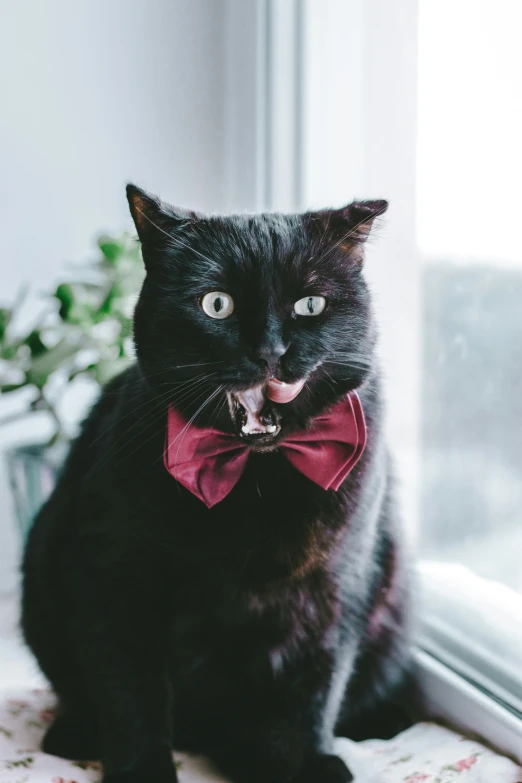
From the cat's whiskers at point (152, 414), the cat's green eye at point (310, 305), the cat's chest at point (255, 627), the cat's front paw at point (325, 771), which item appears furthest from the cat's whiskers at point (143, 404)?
the cat's front paw at point (325, 771)

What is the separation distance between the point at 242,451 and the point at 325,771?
39cm

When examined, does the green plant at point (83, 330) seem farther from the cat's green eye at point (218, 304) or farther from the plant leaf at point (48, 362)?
the cat's green eye at point (218, 304)

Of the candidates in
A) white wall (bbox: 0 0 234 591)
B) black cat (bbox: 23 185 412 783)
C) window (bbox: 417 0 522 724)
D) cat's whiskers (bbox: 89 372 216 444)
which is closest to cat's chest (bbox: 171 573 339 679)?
black cat (bbox: 23 185 412 783)

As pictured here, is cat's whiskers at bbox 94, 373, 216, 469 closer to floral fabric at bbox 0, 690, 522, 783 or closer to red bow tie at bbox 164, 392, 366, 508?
red bow tie at bbox 164, 392, 366, 508

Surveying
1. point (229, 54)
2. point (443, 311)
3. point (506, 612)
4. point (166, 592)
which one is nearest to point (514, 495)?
point (506, 612)

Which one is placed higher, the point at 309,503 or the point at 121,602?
the point at 309,503

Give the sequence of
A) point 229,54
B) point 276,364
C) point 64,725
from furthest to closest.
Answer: point 229,54
point 64,725
point 276,364

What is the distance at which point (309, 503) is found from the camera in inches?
32.0

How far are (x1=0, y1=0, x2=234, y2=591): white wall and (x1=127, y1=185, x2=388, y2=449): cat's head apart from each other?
80 centimetres

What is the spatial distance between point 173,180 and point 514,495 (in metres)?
0.93

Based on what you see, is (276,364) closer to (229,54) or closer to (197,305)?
(197,305)

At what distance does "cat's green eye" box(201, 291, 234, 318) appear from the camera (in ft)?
2.44

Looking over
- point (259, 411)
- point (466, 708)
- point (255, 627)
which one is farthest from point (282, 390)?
point (466, 708)

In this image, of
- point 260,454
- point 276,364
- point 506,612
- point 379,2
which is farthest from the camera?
point 379,2
